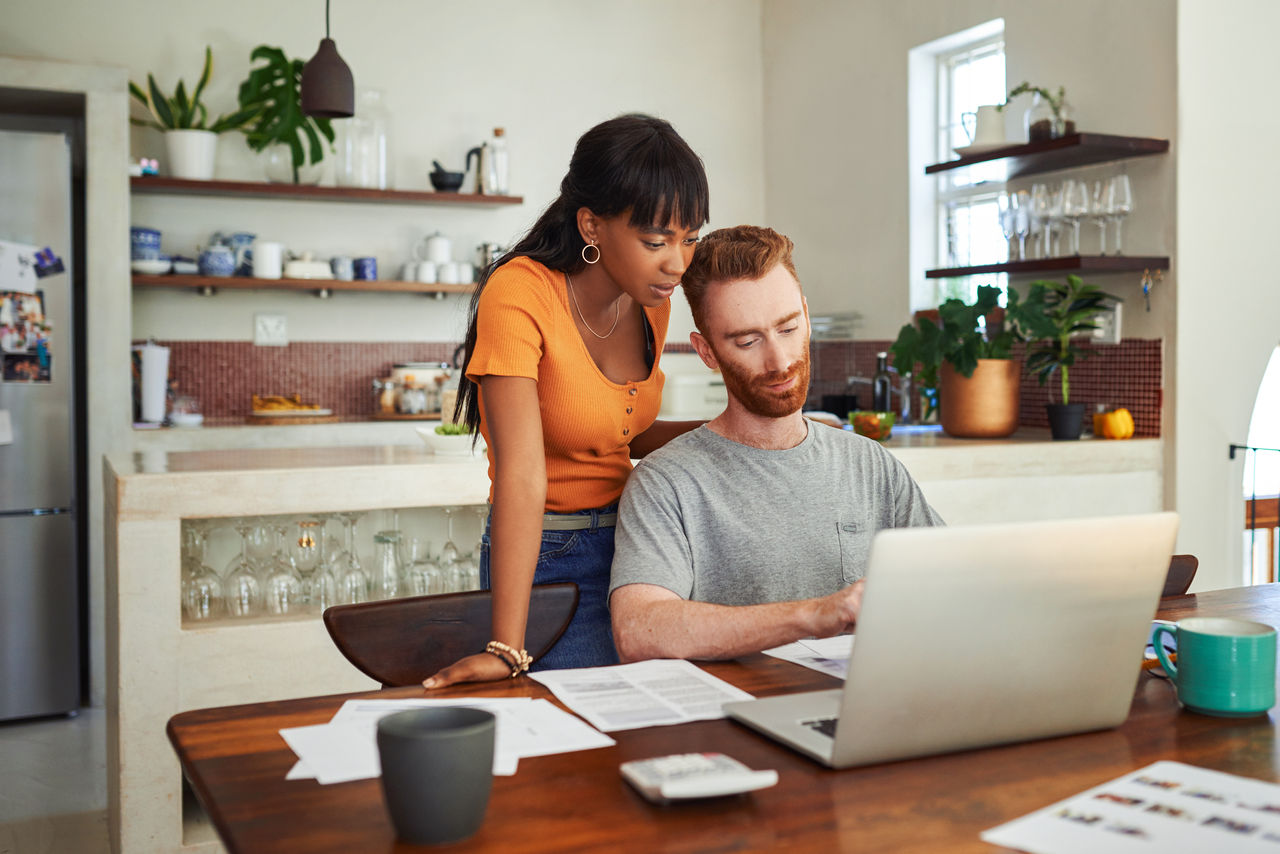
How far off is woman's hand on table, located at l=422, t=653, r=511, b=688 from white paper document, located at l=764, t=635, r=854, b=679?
329mm

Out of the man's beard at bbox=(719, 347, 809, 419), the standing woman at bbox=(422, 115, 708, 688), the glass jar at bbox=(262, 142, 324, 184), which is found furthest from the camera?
the glass jar at bbox=(262, 142, 324, 184)

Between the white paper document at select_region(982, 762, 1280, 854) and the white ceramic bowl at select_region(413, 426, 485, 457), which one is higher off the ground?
the white ceramic bowl at select_region(413, 426, 485, 457)

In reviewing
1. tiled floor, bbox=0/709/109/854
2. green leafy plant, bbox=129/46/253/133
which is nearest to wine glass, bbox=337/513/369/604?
tiled floor, bbox=0/709/109/854

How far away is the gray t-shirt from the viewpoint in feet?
5.10

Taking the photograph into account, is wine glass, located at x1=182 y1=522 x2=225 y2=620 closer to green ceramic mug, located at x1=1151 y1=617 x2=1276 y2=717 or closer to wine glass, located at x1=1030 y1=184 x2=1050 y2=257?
green ceramic mug, located at x1=1151 y1=617 x2=1276 y2=717

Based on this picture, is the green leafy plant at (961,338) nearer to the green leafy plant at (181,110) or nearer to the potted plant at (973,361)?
the potted plant at (973,361)

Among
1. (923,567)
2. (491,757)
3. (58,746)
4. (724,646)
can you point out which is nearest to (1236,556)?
(724,646)

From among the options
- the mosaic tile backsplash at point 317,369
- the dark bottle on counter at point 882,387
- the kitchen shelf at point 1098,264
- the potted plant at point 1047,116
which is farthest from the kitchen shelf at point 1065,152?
the mosaic tile backsplash at point 317,369

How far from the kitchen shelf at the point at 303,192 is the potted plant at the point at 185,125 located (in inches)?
2.7

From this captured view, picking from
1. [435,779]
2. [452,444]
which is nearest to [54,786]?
[452,444]

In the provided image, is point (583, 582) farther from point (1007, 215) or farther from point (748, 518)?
point (1007, 215)

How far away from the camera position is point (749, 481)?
1.59m

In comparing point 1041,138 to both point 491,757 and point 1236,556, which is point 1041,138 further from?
point 491,757

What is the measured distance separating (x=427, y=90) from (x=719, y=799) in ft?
15.4
